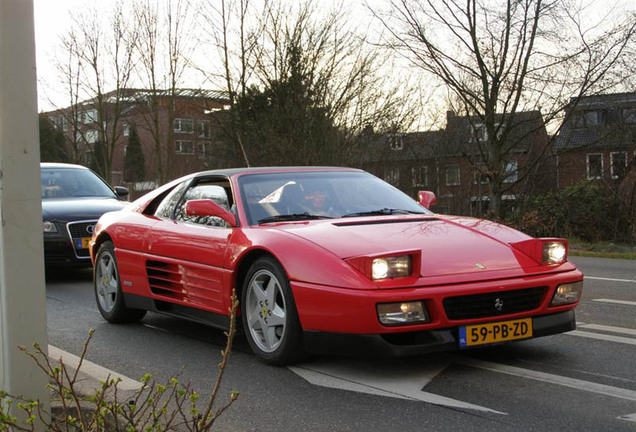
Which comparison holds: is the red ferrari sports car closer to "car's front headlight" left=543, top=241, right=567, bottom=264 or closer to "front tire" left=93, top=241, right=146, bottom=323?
"car's front headlight" left=543, top=241, right=567, bottom=264

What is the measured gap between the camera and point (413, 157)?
2247 cm

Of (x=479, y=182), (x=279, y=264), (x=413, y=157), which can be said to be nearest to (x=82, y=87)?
(x=413, y=157)

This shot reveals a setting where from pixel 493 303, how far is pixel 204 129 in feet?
94.1

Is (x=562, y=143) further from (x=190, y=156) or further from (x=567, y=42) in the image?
(x=190, y=156)

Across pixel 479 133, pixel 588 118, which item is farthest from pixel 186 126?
pixel 588 118

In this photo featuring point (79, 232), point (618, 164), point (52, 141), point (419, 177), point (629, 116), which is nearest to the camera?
point (79, 232)

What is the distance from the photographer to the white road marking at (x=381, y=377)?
4133 mm

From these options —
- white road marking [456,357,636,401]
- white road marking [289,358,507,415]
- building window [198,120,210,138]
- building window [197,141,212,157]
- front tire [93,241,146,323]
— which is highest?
building window [198,120,210,138]

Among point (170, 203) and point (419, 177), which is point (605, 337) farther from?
point (419, 177)

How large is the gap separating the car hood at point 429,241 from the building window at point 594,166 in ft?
46.8

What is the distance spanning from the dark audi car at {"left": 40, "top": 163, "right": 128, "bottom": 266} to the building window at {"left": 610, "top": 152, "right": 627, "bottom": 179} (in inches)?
468

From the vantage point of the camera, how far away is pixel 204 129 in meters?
32.3

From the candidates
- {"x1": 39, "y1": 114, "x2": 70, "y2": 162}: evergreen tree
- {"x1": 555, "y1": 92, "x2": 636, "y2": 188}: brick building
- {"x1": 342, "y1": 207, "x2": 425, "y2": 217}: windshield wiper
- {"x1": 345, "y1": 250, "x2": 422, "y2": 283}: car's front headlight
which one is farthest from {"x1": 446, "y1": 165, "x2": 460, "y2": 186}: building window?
{"x1": 39, "y1": 114, "x2": 70, "y2": 162}: evergreen tree

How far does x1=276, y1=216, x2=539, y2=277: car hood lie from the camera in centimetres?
457
